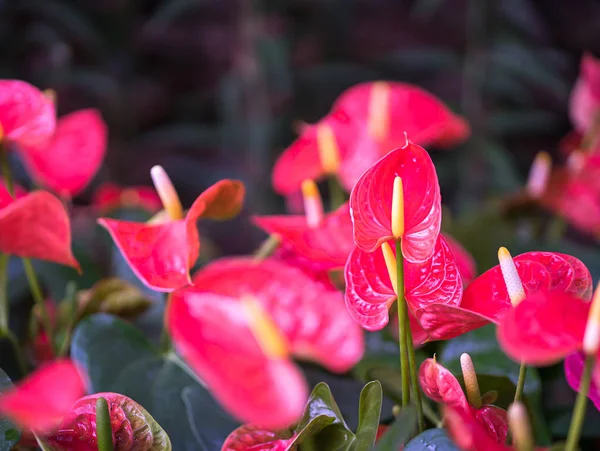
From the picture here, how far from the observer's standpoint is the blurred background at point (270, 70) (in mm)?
1104

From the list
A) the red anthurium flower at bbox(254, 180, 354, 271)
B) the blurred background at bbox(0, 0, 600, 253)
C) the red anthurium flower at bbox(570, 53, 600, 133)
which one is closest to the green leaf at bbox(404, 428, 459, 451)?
the red anthurium flower at bbox(254, 180, 354, 271)

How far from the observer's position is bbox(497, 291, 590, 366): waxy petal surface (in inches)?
8.6

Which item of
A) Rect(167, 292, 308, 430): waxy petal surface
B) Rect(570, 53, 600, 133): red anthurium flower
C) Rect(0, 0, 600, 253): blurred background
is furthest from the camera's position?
Rect(0, 0, 600, 253): blurred background

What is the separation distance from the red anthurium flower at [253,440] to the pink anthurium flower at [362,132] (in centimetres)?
28

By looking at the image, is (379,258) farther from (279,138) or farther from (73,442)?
(279,138)

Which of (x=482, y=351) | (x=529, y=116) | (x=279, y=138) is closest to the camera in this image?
(x=482, y=351)

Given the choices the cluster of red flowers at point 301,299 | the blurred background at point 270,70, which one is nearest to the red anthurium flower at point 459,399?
the cluster of red flowers at point 301,299

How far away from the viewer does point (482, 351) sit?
1.40 ft

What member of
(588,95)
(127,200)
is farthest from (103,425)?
(588,95)

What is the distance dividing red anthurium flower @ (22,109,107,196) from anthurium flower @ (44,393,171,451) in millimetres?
263

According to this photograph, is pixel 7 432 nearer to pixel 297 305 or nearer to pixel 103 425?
pixel 103 425

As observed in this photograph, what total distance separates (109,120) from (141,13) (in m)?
0.37

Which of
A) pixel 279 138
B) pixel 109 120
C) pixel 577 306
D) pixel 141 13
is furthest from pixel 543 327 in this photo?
pixel 141 13

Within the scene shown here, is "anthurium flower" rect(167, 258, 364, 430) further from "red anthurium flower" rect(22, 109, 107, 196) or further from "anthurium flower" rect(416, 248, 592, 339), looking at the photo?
"red anthurium flower" rect(22, 109, 107, 196)
